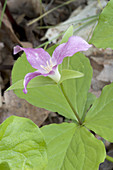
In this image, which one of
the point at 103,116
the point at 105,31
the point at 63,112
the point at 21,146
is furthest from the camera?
the point at 63,112

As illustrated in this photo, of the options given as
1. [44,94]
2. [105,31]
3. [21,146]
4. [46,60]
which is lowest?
[44,94]

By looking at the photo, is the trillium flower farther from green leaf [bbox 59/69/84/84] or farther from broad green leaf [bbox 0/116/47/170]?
broad green leaf [bbox 0/116/47/170]

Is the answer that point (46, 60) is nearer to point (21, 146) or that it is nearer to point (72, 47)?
point (72, 47)

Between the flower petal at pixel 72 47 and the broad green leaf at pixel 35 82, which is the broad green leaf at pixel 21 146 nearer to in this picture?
the broad green leaf at pixel 35 82

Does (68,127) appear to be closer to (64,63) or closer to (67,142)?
(67,142)

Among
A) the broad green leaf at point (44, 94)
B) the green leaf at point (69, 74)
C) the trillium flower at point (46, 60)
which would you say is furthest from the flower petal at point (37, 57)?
the broad green leaf at point (44, 94)

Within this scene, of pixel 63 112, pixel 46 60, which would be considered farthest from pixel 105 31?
pixel 63 112

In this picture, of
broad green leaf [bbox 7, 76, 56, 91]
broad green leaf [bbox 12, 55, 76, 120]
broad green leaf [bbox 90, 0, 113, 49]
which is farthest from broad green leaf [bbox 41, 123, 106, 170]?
broad green leaf [bbox 90, 0, 113, 49]
